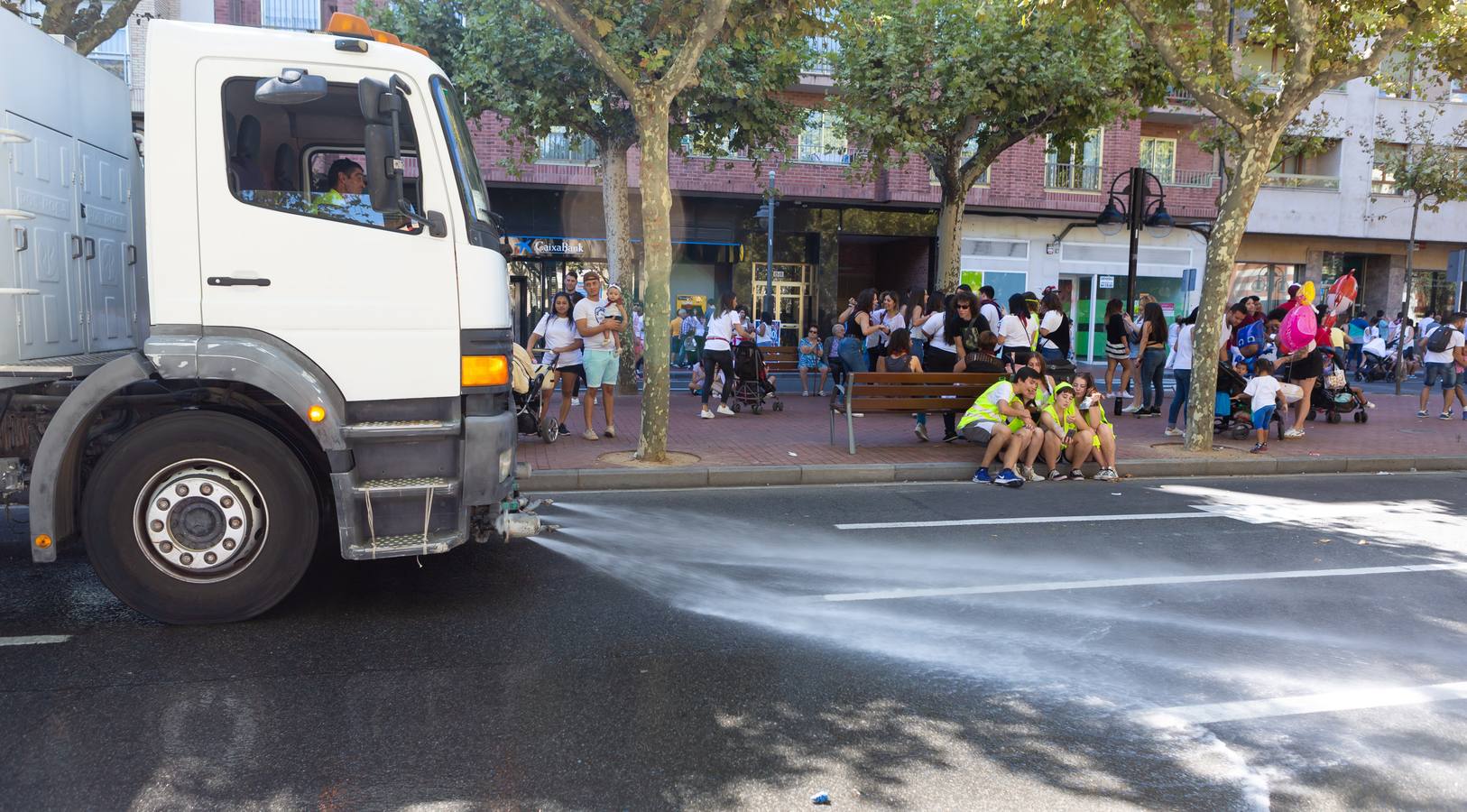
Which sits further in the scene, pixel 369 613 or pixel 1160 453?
pixel 1160 453

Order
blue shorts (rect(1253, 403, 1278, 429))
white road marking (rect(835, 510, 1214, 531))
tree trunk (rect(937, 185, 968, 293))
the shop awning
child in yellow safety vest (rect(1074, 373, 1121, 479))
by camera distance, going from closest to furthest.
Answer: white road marking (rect(835, 510, 1214, 531)) < child in yellow safety vest (rect(1074, 373, 1121, 479)) < blue shorts (rect(1253, 403, 1278, 429)) < tree trunk (rect(937, 185, 968, 293)) < the shop awning

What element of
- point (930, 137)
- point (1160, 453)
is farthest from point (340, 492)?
point (930, 137)

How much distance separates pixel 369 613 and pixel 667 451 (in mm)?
5373

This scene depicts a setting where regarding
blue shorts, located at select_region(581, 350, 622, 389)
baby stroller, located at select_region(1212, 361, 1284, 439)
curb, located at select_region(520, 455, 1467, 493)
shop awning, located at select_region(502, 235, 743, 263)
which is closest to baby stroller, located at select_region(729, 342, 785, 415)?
blue shorts, located at select_region(581, 350, 622, 389)

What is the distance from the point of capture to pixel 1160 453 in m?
10.5

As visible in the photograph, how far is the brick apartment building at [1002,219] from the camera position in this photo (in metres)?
25.3

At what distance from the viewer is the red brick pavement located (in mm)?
9914

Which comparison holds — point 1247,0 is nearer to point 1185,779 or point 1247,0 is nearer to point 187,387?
point 1185,779

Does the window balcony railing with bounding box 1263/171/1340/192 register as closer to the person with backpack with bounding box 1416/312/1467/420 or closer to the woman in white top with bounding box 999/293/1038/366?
the person with backpack with bounding box 1416/312/1467/420

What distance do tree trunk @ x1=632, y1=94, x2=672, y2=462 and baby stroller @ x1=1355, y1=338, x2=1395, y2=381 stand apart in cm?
2211

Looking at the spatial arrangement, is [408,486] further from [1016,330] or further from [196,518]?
[1016,330]

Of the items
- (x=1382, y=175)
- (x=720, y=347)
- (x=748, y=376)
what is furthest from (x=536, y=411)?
(x=1382, y=175)

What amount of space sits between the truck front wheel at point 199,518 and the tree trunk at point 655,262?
16.2 ft

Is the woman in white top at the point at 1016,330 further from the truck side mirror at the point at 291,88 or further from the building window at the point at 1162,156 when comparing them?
the building window at the point at 1162,156
